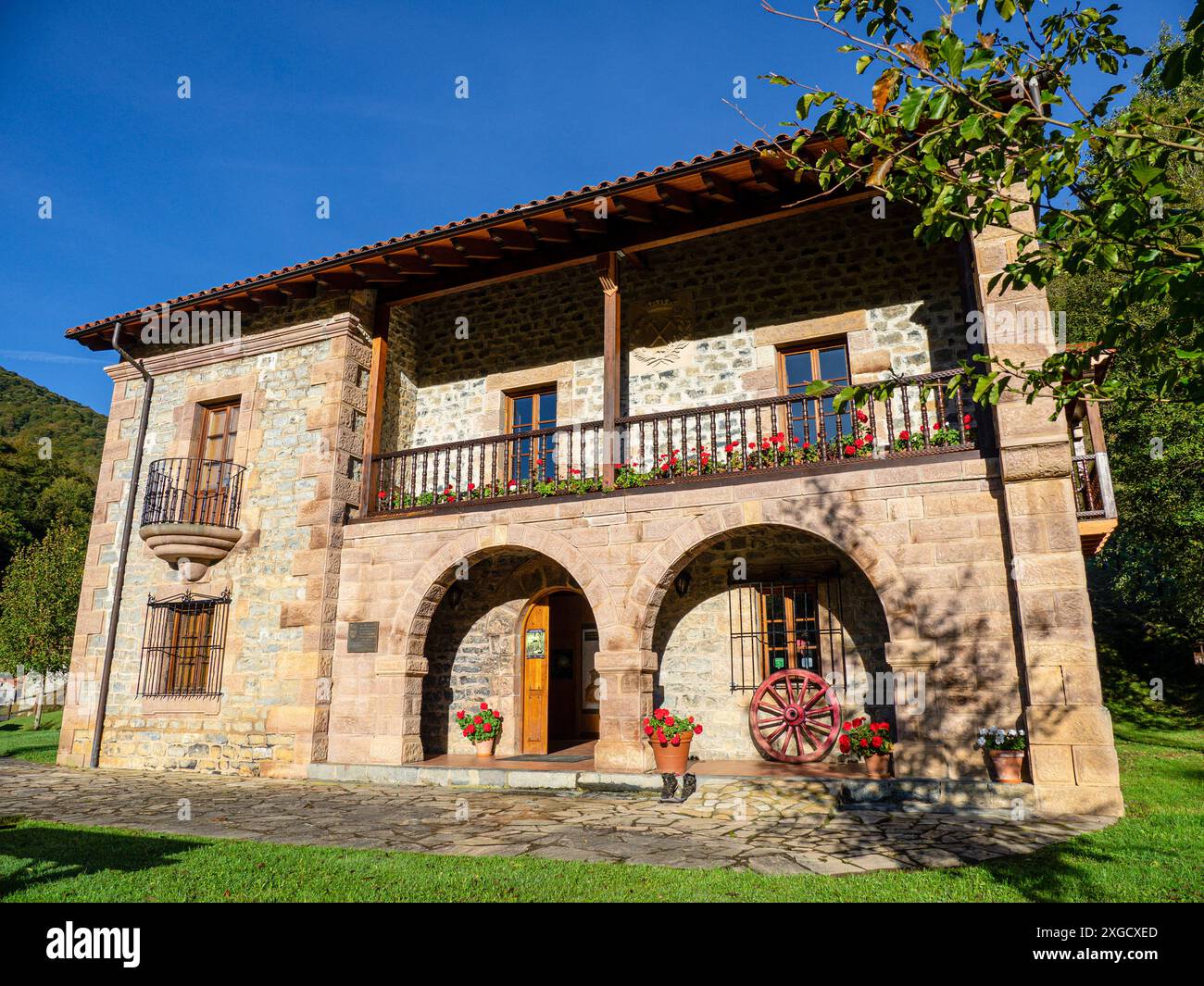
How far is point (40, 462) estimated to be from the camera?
29797mm

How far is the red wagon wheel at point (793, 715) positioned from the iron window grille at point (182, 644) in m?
6.35

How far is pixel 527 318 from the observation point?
1084 centimetres

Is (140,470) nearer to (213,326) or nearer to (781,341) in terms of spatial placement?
(213,326)

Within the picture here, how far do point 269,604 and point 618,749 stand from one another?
4597mm

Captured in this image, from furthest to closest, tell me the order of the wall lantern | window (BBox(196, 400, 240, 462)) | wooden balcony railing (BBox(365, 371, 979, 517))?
window (BBox(196, 400, 240, 462))
the wall lantern
wooden balcony railing (BBox(365, 371, 979, 517))

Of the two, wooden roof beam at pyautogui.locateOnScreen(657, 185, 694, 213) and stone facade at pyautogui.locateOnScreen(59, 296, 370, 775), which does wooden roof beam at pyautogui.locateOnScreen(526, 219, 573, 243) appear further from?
stone facade at pyautogui.locateOnScreen(59, 296, 370, 775)

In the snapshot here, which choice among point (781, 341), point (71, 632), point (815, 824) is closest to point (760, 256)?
point (781, 341)

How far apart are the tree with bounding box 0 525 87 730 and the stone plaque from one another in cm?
1374

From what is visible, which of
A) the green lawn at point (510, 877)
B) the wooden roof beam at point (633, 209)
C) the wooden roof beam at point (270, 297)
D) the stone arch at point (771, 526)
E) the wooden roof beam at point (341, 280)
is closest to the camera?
the green lawn at point (510, 877)

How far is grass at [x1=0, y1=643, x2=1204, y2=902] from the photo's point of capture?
3.81m

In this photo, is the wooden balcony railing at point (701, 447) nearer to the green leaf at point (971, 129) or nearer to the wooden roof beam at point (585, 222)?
the wooden roof beam at point (585, 222)

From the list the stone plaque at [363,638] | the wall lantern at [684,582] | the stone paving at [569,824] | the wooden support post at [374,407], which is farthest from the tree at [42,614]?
the wall lantern at [684,582]

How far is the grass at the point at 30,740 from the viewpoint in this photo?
38.1 ft

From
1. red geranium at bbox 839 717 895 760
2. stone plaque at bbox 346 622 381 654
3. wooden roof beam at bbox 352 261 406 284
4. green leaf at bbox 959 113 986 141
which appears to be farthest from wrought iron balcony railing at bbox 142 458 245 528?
green leaf at bbox 959 113 986 141
